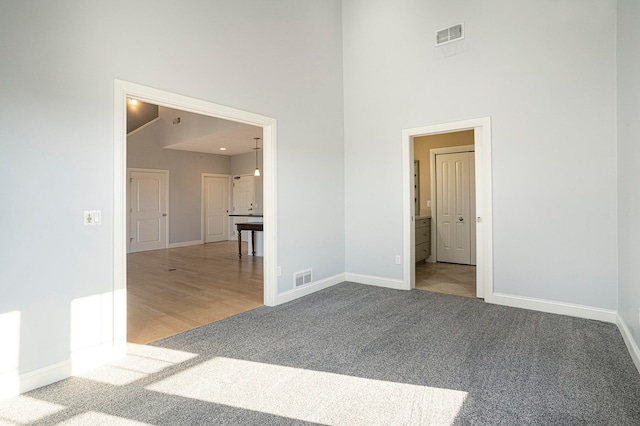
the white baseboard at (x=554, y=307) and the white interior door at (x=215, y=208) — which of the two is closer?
the white baseboard at (x=554, y=307)

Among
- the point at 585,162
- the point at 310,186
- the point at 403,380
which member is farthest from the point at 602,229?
the point at 310,186

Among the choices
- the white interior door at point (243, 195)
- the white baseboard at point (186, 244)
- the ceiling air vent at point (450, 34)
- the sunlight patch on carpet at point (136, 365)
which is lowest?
the sunlight patch on carpet at point (136, 365)

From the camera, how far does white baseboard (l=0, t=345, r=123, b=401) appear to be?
1.95 metres

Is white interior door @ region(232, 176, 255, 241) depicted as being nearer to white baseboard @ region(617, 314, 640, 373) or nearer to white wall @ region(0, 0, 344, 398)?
white wall @ region(0, 0, 344, 398)

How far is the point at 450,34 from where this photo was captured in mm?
3891

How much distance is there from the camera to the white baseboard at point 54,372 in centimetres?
195

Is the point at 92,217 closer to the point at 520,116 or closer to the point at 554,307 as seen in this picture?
the point at 520,116

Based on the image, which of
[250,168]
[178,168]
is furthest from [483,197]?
[178,168]

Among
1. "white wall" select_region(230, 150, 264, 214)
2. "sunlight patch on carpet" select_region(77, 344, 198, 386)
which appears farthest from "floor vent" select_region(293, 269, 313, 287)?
"white wall" select_region(230, 150, 264, 214)

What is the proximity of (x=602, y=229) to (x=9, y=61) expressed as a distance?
478cm

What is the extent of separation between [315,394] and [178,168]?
27.7ft

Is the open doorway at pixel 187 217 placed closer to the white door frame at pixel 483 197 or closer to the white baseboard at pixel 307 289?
the white baseboard at pixel 307 289

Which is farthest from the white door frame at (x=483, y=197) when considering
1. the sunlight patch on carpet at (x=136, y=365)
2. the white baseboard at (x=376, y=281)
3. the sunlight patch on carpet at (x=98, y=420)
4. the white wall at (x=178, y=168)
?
the white wall at (x=178, y=168)

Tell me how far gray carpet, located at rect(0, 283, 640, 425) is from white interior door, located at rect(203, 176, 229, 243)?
23.2 feet
